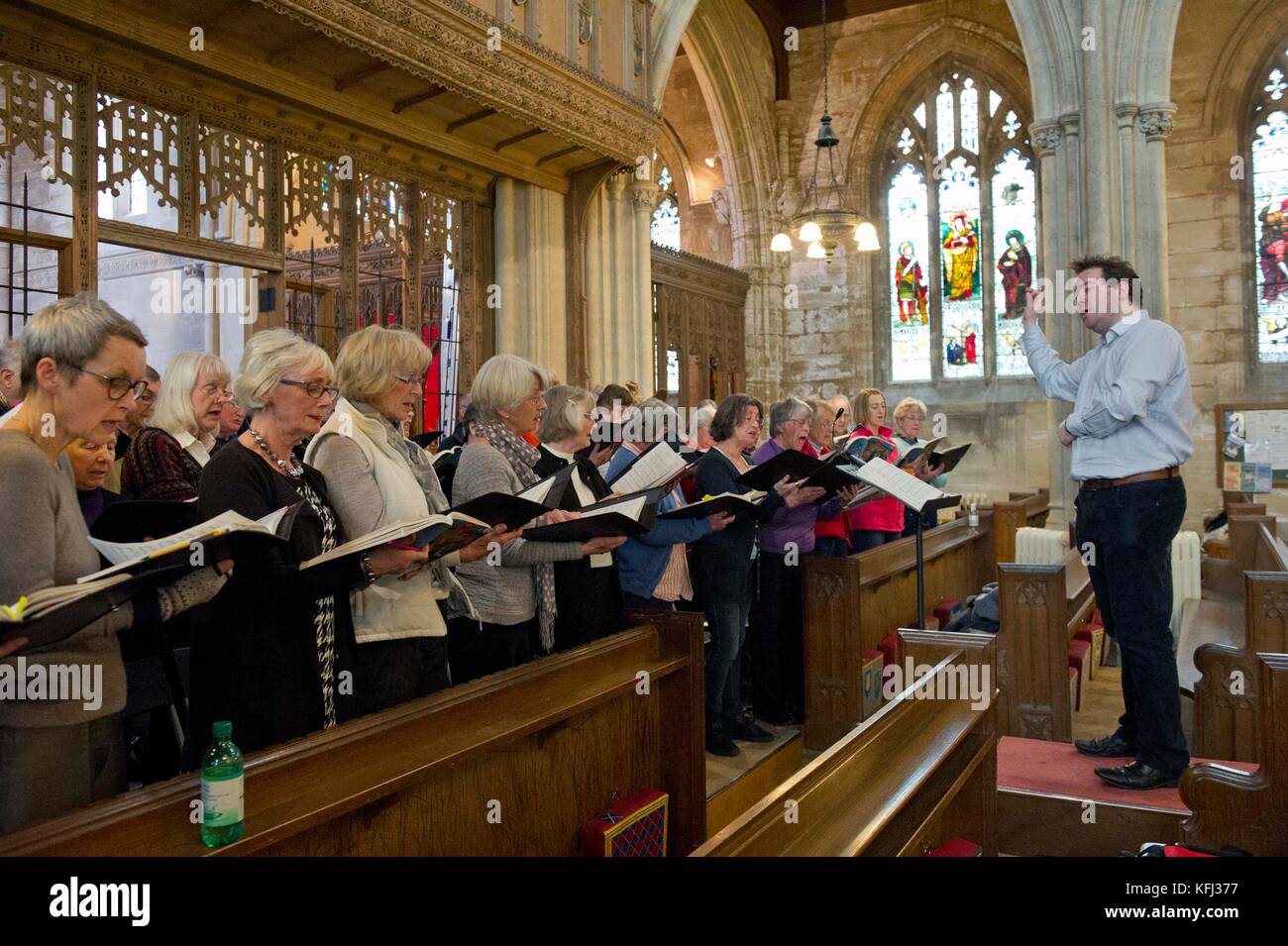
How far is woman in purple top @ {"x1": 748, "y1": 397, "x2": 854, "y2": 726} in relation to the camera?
4.51 meters

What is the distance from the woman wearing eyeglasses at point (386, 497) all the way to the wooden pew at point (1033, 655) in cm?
261

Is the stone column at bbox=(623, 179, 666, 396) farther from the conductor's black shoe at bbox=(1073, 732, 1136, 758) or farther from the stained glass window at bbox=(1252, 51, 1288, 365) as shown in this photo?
the stained glass window at bbox=(1252, 51, 1288, 365)

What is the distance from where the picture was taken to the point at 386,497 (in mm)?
2406

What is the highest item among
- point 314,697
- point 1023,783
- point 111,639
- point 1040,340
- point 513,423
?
point 1040,340

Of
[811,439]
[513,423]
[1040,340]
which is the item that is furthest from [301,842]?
[811,439]

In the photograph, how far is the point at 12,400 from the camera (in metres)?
3.03

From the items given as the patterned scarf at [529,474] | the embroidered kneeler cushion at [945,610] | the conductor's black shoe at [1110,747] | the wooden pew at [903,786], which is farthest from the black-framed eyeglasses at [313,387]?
the embroidered kneeler cushion at [945,610]

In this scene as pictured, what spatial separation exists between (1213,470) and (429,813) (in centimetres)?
1099

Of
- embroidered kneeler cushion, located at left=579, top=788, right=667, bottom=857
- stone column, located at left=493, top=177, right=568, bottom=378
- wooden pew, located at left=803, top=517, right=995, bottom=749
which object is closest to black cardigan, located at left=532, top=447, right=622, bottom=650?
embroidered kneeler cushion, located at left=579, top=788, right=667, bottom=857

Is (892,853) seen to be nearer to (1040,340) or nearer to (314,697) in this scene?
(314,697)

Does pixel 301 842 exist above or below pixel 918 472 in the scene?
below

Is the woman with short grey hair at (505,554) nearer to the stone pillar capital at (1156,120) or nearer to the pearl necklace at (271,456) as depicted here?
the pearl necklace at (271,456)

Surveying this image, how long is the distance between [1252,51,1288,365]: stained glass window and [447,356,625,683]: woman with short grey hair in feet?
35.6

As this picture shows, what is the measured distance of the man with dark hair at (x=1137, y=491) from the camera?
115 inches
